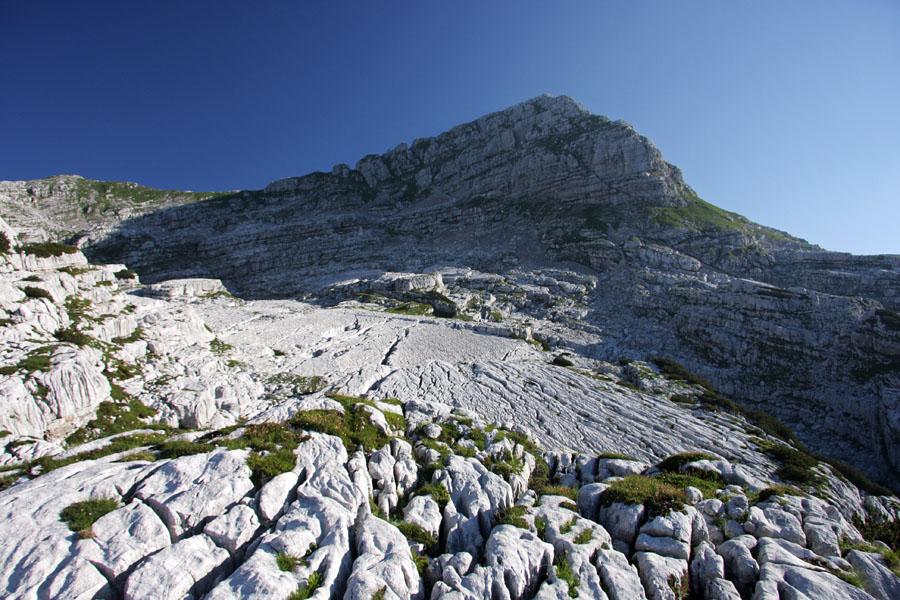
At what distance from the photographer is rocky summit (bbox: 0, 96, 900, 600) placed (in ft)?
29.4

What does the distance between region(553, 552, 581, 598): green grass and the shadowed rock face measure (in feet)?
132

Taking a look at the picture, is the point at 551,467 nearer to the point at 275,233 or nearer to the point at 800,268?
the point at 800,268

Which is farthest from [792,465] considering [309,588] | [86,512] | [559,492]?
[86,512]

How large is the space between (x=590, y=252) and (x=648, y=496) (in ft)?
272

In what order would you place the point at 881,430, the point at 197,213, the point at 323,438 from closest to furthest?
the point at 323,438
the point at 881,430
the point at 197,213

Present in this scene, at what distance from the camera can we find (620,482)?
14.0 m

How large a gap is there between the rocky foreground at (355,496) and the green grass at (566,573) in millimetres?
57

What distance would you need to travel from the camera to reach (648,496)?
1216 cm

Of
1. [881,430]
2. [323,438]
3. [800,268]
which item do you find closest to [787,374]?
[881,430]

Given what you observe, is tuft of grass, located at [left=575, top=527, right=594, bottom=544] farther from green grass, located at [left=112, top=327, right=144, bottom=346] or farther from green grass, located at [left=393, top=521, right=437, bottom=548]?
green grass, located at [left=112, top=327, right=144, bottom=346]

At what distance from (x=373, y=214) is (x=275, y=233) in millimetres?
35608

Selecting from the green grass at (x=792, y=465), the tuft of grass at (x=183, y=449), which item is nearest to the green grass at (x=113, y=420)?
the tuft of grass at (x=183, y=449)

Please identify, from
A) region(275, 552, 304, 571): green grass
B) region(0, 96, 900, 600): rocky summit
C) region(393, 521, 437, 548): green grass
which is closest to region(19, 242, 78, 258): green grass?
region(0, 96, 900, 600): rocky summit

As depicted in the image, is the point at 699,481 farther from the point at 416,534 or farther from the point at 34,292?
the point at 34,292
